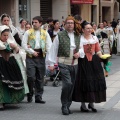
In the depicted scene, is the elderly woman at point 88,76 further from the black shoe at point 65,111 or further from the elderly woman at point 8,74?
the elderly woman at point 8,74

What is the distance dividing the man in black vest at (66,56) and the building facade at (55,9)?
16056mm

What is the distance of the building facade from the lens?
25.6 meters

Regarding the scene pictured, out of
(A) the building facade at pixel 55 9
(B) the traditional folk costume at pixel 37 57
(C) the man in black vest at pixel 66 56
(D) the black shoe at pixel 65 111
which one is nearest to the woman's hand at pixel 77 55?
(C) the man in black vest at pixel 66 56

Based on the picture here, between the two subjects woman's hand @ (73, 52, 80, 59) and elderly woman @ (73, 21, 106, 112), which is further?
elderly woman @ (73, 21, 106, 112)

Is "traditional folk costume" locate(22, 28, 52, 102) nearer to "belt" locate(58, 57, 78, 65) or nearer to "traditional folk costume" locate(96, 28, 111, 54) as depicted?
"belt" locate(58, 57, 78, 65)

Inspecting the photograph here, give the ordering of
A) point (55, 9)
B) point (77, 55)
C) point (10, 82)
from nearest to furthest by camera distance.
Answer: point (77, 55)
point (10, 82)
point (55, 9)

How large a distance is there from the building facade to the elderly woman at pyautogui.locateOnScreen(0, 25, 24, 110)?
15.3 m

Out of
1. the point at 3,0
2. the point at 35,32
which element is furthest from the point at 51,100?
the point at 3,0

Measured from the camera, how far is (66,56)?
8.88 meters

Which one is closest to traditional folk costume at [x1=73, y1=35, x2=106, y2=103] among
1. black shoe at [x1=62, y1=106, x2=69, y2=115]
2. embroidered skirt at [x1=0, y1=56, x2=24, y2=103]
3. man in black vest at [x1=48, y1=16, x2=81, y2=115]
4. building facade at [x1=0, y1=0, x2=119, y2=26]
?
man in black vest at [x1=48, y1=16, x2=81, y2=115]

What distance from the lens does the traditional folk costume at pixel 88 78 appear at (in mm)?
9008

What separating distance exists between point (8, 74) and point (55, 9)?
21.8m

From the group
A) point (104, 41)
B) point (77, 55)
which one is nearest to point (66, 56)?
point (77, 55)

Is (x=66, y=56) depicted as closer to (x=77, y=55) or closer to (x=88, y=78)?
(x=77, y=55)
